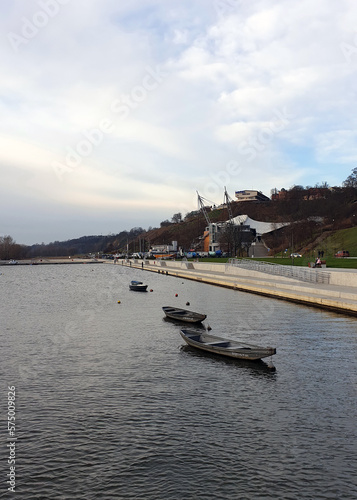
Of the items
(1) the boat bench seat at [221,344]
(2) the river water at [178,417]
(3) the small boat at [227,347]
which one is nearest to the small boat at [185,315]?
(2) the river water at [178,417]

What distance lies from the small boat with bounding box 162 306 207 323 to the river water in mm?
4282

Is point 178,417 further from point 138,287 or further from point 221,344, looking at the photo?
point 138,287

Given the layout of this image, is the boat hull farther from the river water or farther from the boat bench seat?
the boat bench seat

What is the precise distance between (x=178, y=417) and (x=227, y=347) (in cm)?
875

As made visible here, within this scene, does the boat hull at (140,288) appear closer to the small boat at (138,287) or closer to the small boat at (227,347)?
the small boat at (138,287)

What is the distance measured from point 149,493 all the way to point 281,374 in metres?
11.2

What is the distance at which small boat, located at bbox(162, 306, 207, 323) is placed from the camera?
35719 millimetres

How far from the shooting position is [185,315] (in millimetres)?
36594

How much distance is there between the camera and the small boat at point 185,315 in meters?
35.7

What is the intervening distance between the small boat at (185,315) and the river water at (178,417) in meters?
4.28

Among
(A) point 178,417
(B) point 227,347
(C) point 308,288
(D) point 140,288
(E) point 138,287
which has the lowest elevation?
(A) point 178,417

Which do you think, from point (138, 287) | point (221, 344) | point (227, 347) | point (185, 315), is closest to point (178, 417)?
point (227, 347)

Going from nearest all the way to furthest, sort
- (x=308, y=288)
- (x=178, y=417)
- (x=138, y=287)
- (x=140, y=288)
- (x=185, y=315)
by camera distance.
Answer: (x=178, y=417) → (x=185, y=315) → (x=308, y=288) → (x=140, y=288) → (x=138, y=287)

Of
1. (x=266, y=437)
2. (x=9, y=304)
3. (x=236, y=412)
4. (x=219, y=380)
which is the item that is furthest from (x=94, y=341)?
(x=9, y=304)
